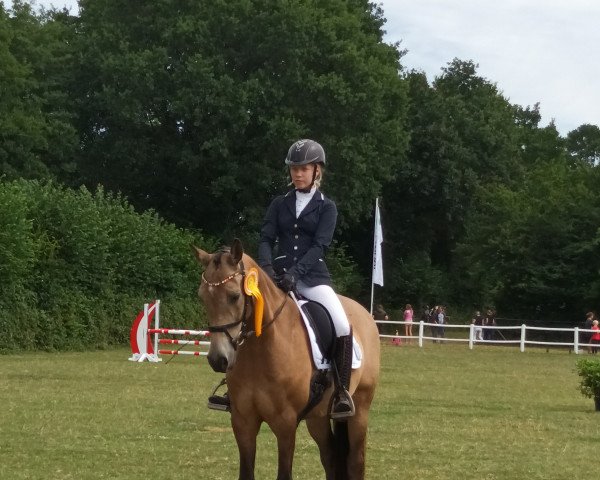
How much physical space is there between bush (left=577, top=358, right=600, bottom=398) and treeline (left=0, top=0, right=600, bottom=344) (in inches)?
1251

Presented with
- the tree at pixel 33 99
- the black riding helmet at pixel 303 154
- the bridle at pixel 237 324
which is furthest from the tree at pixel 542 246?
the bridle at pixel 237 324

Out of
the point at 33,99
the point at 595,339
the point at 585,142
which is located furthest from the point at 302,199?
the point at 585,142

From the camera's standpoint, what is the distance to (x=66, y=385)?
71.3 ft

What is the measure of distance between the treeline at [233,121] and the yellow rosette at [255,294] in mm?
39716

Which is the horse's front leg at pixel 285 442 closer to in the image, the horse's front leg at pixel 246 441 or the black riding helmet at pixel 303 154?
the horse's front leg at pixel 246 441

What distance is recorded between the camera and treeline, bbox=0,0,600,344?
164 ft

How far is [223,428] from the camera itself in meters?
15.3

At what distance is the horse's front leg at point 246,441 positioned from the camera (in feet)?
26.5

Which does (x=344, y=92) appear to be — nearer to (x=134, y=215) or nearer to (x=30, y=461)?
(x=134, y=215)

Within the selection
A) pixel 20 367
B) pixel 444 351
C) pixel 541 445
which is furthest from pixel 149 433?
pixel 444 351

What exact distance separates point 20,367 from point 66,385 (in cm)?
522

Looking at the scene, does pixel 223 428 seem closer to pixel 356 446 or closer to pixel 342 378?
pixel 356 446

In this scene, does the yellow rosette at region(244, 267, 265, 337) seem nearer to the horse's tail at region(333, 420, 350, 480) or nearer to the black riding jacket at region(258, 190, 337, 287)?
the black riding jacket at region(258, 190, 337, 287)

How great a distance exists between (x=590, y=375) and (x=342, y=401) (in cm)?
1087
